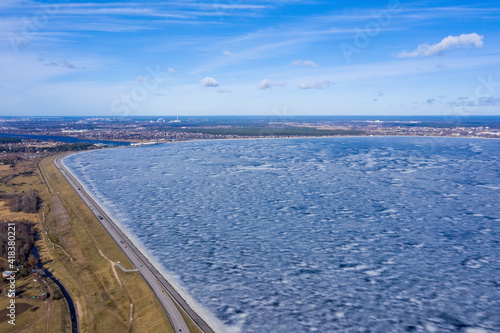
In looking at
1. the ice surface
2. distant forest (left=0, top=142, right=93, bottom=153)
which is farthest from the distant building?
distant forest (left=0, top=142, right=93, bottom=153)

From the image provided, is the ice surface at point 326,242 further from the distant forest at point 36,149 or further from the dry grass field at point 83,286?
the distant forest at point 36,149

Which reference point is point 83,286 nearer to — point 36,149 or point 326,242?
point 326,242

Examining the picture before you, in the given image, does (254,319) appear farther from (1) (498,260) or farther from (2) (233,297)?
(1) (498,260)

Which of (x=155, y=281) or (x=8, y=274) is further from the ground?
(x=155, y=281)

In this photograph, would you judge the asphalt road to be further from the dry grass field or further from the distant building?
the distant building

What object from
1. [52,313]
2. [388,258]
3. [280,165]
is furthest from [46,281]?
[280,165]

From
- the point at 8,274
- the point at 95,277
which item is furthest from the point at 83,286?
the point at 8,274
